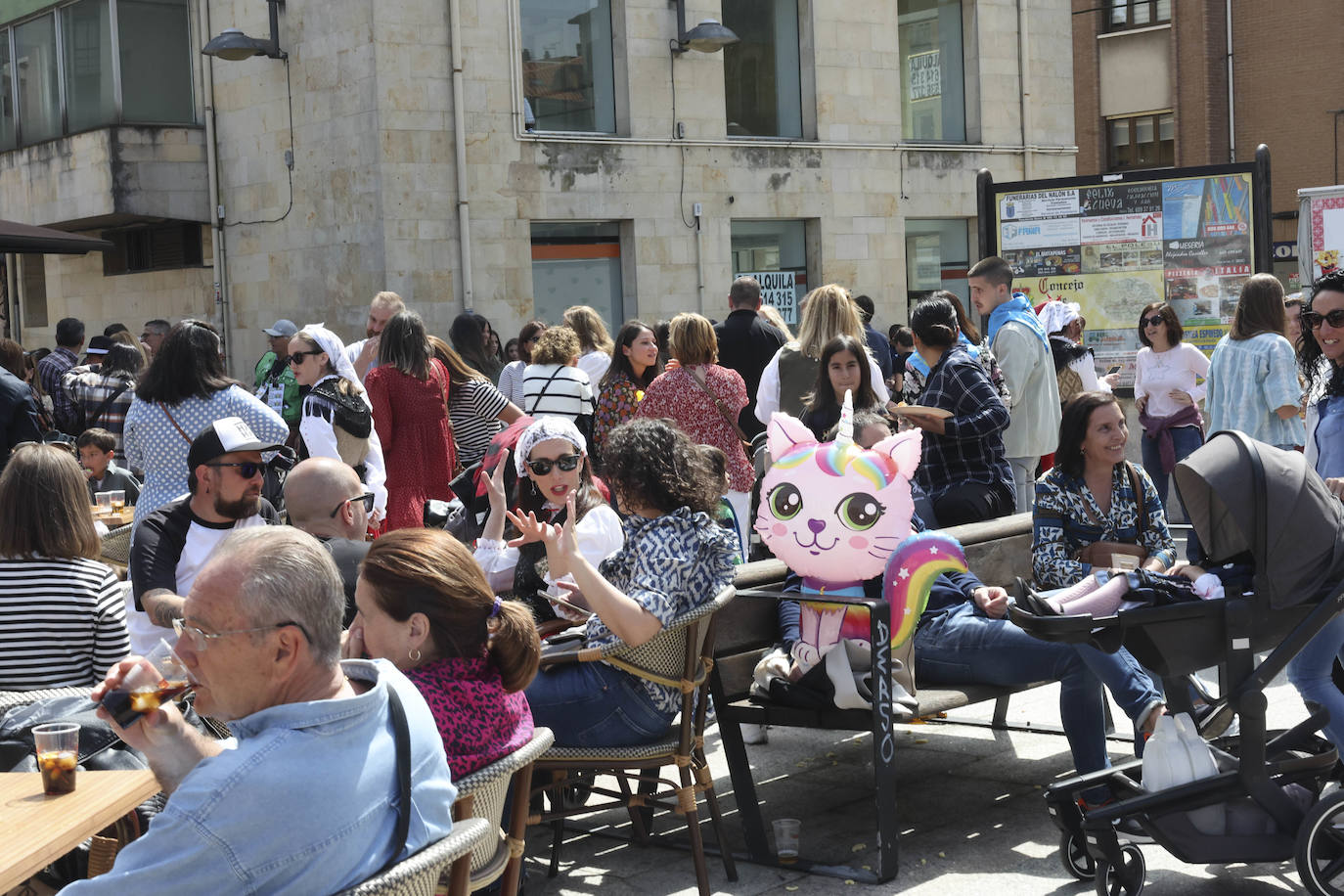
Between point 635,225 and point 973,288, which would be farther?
point 635,225

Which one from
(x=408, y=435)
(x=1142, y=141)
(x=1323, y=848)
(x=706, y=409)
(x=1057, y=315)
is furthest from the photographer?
(x=1142, y=141)

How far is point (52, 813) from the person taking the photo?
3.25 meters

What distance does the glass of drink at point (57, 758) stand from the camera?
336cm

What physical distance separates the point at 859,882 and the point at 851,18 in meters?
16.7

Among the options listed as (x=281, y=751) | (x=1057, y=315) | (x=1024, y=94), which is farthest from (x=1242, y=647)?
(x=1024, y=94)

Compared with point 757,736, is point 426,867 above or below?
above

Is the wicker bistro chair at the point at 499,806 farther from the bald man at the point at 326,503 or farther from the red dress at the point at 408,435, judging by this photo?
the red dress at the point at 408,435

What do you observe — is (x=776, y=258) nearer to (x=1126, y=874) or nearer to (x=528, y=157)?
(x=528, y=157)

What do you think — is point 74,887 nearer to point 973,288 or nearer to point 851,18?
point 973,288

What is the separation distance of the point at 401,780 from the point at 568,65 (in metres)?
15.8

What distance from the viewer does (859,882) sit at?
4719 millimetres

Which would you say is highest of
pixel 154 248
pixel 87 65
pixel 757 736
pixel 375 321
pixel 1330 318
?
pixel 87 65

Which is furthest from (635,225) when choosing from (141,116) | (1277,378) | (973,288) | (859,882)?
(859,882)

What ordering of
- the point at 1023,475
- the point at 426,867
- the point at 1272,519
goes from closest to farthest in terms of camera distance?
the point at 426,867 → the point at 1272,519 → the point at 1023,475
